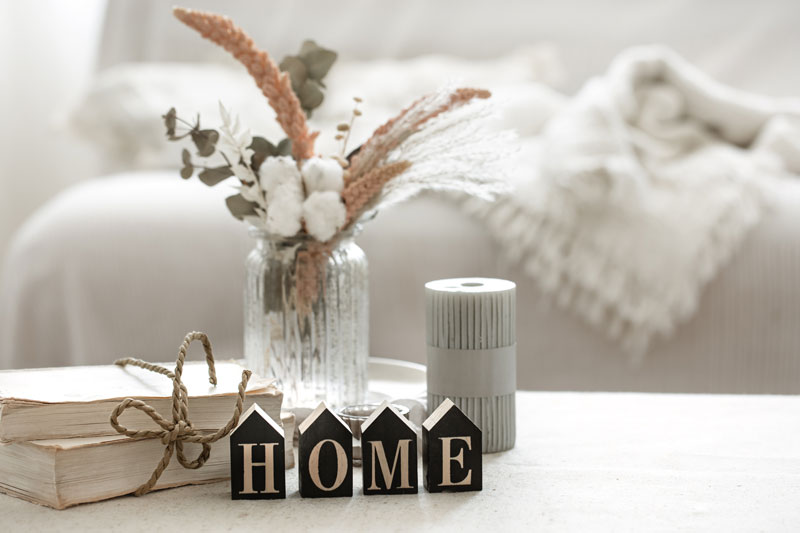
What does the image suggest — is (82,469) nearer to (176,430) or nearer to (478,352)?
(176,430)

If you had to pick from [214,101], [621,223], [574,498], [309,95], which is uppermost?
[214,101]

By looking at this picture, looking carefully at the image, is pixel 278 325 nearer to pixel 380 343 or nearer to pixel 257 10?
pixel 380 343

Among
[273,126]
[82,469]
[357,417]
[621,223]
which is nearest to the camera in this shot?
[82,469]

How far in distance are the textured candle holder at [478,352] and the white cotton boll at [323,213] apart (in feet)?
0.40

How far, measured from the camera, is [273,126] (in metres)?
2.01

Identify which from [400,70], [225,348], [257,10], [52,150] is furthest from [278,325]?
[52,150]

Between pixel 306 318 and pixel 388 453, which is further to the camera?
pixel 306 318

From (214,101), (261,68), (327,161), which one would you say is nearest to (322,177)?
(327,161)

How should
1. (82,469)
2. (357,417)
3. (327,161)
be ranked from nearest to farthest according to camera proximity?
1. (82,469)
2. (357,417)
3. (327,161)

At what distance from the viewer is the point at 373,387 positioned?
1.02 metres

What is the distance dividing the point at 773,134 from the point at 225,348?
1178 mm

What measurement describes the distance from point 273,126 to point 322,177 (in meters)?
1.19

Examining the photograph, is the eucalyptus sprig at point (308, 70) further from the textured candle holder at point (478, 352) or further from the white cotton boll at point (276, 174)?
the textured candle holder at point (478, 352)

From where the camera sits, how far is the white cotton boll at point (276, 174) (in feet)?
2.83
